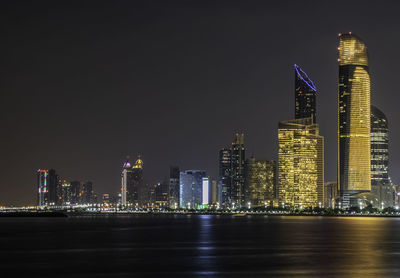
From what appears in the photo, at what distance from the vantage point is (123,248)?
95.0 meters

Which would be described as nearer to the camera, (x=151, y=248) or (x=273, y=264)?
(x=273, y=264)

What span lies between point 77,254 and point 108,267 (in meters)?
15.8

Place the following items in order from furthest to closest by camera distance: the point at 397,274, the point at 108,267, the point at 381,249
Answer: the point at 381,249
the point at 108,267
the point at 397,274

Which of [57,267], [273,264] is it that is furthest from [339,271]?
[57,267]

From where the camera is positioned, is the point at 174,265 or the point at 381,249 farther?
the point at 381,249

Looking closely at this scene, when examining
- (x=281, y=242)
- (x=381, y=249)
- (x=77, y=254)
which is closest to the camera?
(x=77, y=254)

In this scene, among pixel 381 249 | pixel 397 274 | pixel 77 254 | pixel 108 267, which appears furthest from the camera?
pixel 381 249

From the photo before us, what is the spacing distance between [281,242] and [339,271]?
47.1m

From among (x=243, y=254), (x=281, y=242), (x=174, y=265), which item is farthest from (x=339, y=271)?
(x=281, y=242)

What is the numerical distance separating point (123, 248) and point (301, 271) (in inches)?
1462

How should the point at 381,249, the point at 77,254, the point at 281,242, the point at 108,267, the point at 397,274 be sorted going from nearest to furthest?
the point at 397,274
the point at 108,267
the point at 77,254
the point at 381,249
the point at 281,242

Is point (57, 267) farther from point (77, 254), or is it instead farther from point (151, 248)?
point (151, 248)

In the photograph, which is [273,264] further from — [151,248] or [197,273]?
[151,248]

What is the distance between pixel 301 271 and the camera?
64500 mm
